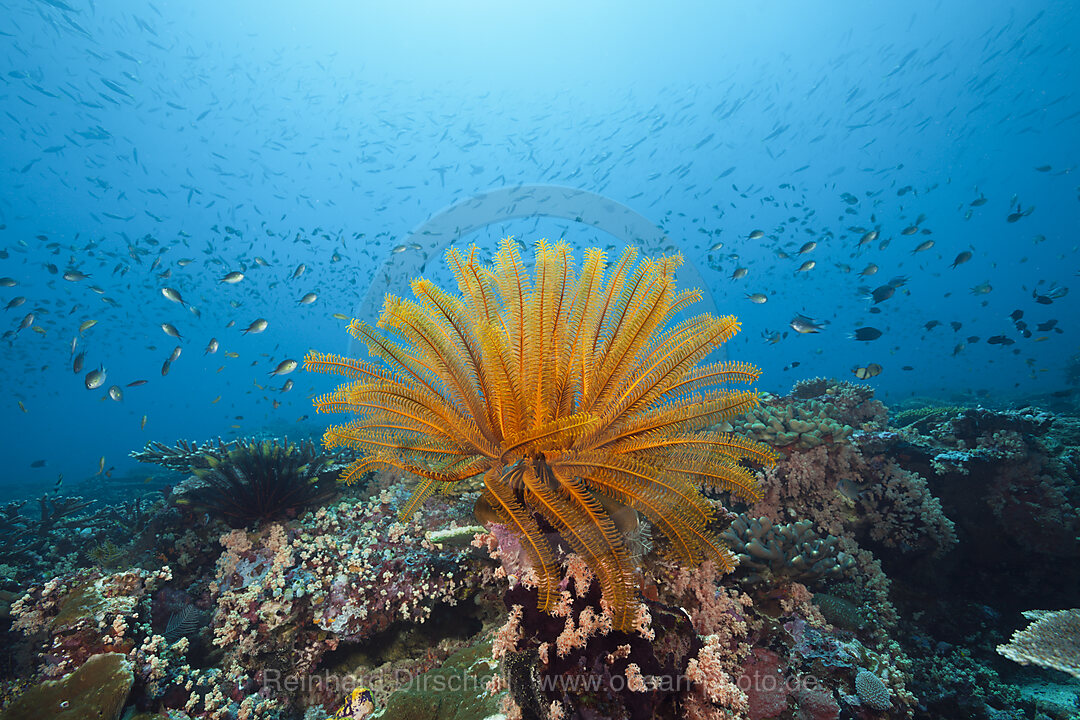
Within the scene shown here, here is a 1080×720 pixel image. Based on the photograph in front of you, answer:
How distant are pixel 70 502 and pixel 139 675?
994cm

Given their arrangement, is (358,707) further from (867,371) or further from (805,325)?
(805,325)

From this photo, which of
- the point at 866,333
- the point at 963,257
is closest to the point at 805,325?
the point at 866,333

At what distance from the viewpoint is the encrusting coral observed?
263 cm

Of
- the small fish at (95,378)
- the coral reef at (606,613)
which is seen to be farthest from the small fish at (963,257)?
the small fish at (95,378)

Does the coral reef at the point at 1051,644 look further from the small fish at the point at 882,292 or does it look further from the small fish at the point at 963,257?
the small fish at the point at 963,257

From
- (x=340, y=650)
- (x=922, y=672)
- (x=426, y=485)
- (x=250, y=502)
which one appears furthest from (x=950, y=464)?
(x=250, y=502)

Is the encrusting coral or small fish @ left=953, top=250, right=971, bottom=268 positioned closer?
the encrusting coral

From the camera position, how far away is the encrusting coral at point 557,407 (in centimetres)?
263

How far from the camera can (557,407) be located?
10.1 feet

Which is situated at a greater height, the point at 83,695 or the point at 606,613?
the point at 606,613

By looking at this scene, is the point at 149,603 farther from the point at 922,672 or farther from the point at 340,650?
the point at 922,672

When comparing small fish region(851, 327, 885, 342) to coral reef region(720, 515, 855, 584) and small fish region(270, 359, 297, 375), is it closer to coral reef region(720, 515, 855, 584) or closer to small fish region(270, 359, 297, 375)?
coral reef region(720, 515, 855, 584)

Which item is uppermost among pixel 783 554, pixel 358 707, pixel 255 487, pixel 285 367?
pixel 285 367

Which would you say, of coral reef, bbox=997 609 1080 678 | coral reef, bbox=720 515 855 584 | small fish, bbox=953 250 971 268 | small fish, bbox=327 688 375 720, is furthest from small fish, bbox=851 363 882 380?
small fish, bbox=327 688 375 720
